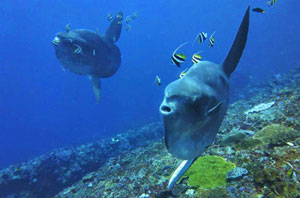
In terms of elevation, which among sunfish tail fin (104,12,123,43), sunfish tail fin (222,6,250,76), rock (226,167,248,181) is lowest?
rock (226,167,248,181)

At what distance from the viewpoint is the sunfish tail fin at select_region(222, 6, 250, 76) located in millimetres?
1871

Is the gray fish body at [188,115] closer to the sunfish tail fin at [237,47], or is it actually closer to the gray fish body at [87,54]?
the sunfish tail fin at [237,47]

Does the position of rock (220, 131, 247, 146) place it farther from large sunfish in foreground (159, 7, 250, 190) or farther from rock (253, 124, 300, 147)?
large sunfish in foreground (159, 7, 250, 190)

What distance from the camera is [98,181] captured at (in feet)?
18.5

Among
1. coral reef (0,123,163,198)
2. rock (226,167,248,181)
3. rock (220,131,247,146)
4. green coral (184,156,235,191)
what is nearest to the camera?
rock (226,167,248,181)

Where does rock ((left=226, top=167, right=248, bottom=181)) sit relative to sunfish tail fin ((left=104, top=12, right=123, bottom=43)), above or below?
below

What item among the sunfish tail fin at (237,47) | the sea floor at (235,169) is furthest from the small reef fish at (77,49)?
the sunfish tail fin at (237,47)

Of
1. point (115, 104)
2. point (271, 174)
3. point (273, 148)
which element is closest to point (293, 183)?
point (271, 174)

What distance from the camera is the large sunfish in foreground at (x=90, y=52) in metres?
4.70

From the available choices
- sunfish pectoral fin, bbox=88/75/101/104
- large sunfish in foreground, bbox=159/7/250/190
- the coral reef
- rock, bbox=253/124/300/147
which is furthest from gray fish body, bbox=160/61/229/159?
the coral reef

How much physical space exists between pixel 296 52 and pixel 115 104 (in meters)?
66.9

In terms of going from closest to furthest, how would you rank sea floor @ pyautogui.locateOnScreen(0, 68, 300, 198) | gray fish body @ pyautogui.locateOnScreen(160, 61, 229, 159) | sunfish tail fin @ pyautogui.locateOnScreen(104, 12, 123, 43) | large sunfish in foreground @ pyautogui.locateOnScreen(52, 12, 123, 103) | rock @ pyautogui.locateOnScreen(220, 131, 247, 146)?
gray fish body @ pyautogui.locateOnScreen(160, 61, 229, 159) → sea floor @ pyautogui.locateOnScreen(0, 68, 300, 198) → rock @ pyautogui.locateOnScreen(220, 131, 247, 146) → large sunfish in foreground @ pyautogui.locateOnScreen(52, 12, 123, 103) → sunfish tail fin @ pyautogui.locateOnScreen(104, 12, 123, 43)

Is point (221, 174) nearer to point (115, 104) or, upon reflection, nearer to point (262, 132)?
point (262, 132)

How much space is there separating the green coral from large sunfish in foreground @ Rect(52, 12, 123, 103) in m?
4.16
